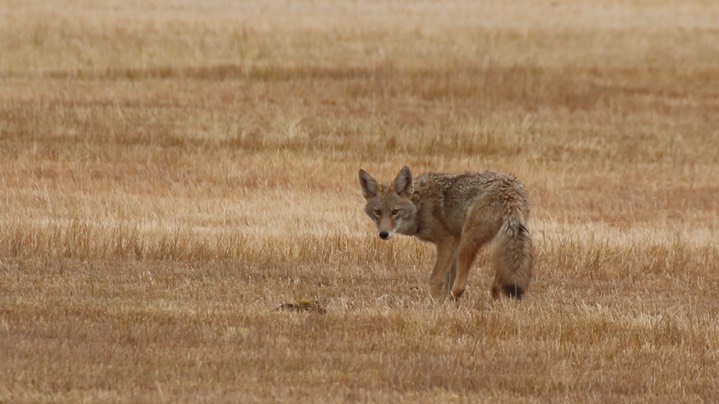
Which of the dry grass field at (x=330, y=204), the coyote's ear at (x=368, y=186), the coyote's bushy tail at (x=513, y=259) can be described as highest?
the coyote's ear at (x=368, y=186)

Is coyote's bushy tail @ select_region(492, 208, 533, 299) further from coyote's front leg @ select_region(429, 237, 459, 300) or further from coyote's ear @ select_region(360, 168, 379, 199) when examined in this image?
coyote's ear @ select_region(360, 168, 379, 199)

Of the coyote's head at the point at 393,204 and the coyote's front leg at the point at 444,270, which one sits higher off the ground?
the coyote's head at the point at 393,204

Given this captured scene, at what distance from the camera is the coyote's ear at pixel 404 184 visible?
11375 mm

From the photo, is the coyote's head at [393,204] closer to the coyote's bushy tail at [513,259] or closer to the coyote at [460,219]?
the coyote at [460,219]

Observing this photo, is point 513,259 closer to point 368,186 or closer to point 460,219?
point 460,219

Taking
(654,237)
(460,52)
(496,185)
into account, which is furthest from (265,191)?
(460,52)

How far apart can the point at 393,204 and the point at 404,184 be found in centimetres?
24

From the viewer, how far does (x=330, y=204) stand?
1744cm

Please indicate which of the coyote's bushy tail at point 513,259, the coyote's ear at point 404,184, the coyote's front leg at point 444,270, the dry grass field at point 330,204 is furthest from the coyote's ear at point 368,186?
the coyote's bushy tail at point 513,259

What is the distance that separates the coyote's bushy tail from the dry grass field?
21 cm

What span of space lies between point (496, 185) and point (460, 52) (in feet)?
83.1

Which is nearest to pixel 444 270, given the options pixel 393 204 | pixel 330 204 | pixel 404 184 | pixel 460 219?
pixel 460 219

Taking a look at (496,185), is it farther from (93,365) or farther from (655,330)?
(93,365)

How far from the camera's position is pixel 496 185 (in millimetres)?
10969
